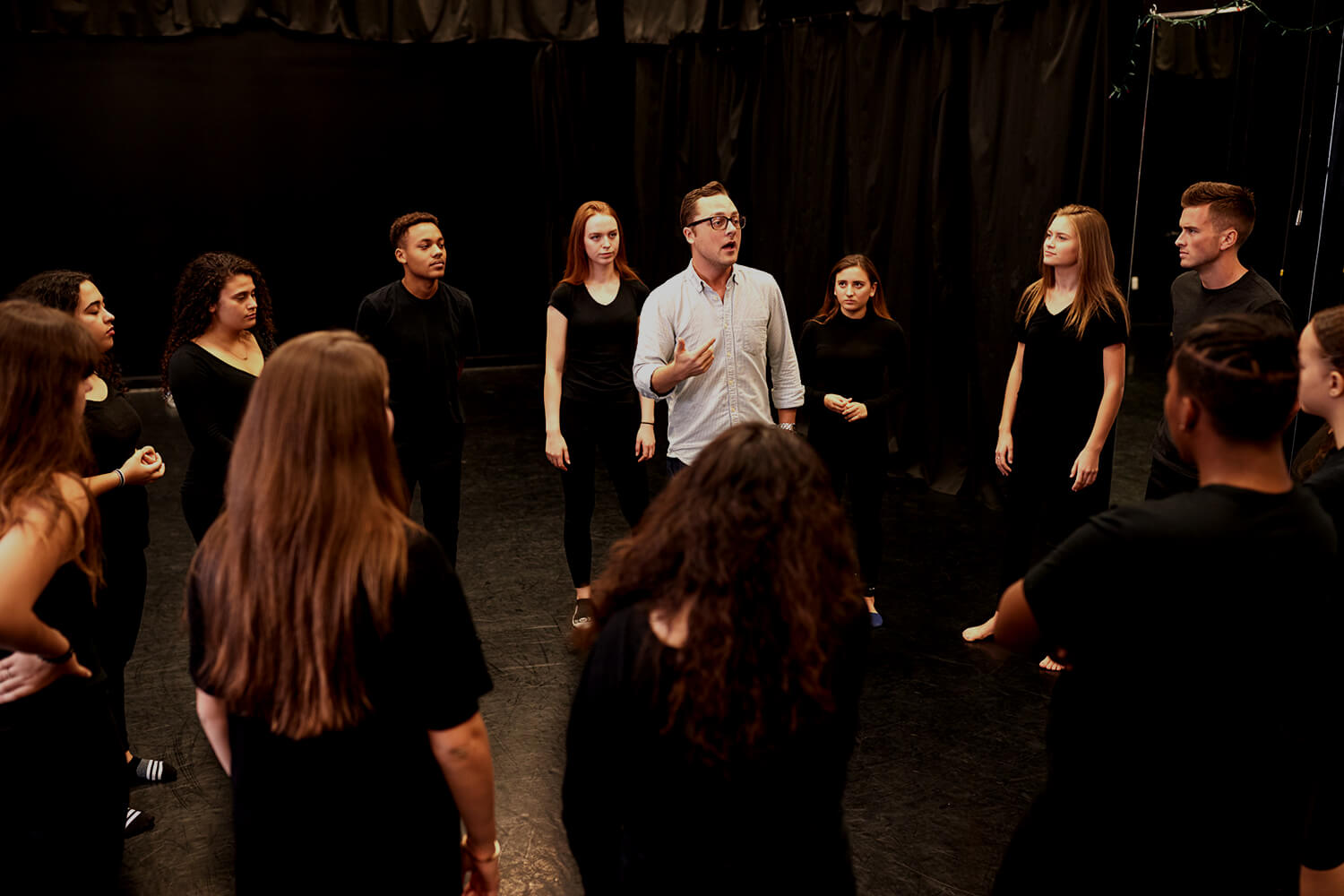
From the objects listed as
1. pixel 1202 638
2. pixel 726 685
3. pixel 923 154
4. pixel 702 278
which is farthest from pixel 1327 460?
pixel 923 154

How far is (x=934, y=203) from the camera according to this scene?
542 centimetres

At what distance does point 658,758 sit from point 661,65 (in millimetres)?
7208

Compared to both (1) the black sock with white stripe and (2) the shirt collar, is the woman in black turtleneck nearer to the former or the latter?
(2) the shirt collar

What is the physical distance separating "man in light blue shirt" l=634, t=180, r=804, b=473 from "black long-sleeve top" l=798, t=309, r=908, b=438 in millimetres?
666

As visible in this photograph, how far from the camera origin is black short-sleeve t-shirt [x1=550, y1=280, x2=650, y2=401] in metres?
3.78

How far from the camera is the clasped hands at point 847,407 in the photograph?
12.3 feet

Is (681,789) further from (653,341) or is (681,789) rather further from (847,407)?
(847,407)

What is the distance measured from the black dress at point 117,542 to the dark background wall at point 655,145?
3876mm

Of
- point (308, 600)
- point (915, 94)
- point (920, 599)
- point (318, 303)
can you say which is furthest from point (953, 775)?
point (318, 303)

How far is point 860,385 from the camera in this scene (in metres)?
3.90

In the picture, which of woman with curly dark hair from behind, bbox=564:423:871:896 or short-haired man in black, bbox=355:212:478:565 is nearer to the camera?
woman with curly dark hair from behind, bbox=564:423:871:896

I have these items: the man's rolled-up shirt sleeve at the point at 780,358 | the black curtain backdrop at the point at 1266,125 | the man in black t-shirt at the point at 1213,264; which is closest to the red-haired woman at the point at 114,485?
the man's rolled-up shirt sleeve at the point at 780,358

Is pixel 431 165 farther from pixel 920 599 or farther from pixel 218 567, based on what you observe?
pixel 218 567

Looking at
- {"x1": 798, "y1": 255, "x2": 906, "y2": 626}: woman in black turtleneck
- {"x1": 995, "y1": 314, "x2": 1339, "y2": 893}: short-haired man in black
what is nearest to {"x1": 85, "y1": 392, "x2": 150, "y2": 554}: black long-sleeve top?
{"x1": 995, "y1": 314, "x2": 1339, "y2": 893}: short-haired man in black
